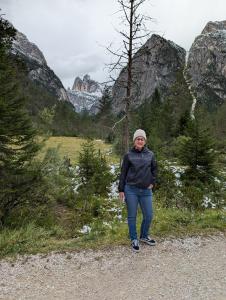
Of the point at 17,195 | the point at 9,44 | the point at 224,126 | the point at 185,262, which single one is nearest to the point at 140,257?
the point at 185,262

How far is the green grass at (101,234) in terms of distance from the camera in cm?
743

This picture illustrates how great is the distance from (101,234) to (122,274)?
6.03 ft

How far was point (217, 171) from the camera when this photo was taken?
26672 mm

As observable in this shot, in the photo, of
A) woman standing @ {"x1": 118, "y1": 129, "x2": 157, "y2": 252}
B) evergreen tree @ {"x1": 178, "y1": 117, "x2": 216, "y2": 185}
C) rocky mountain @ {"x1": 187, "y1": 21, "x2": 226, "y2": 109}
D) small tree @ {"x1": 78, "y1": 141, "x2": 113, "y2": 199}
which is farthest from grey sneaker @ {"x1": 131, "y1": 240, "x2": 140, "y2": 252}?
rocky mountain @ {"x1": 187, "y1": 21, "x2": 226, "y2": 109}

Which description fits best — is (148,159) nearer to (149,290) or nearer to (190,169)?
(149,290)

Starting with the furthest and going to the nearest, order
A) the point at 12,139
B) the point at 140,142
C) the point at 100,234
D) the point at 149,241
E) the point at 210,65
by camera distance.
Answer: the point at 210,65, the point at 12,139, the point at 100,234, the point at 149,241, the point at 140,142

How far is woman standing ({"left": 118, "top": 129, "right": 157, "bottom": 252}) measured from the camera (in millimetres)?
7152

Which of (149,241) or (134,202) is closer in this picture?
(134,202)

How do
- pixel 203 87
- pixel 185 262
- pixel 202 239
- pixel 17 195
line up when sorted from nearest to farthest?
pixel 185 262
pixel 202 239
pixel 17 195
pixel 203 87

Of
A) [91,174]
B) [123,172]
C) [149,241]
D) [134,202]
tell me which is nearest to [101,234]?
[149,241]

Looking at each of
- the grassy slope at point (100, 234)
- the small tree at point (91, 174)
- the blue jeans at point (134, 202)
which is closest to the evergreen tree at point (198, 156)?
the small tree at point (91, 174)

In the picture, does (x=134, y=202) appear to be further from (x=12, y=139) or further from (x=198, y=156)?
(x=198, y=156)

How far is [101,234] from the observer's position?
325 inches

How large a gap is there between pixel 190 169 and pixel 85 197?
314 inches
